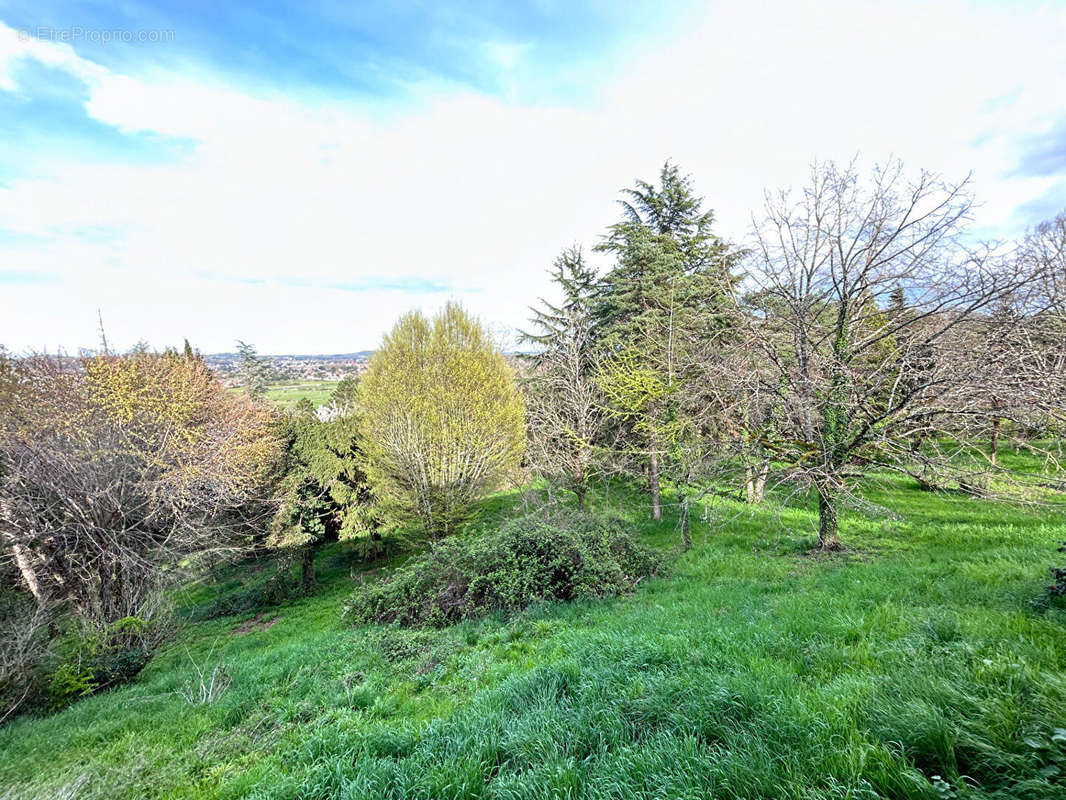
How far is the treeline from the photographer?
654 centimetres

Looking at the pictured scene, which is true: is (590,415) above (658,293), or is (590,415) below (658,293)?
below

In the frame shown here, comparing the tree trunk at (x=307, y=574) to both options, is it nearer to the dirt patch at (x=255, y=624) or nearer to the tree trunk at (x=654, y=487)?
the dirt patch at (x=255, y=624)

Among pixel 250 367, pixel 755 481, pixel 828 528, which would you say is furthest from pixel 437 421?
pixel 250 367

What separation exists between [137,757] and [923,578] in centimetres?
950

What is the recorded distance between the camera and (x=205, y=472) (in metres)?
14.0

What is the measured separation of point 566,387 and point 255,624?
1285cm

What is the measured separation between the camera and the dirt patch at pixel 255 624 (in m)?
12.2

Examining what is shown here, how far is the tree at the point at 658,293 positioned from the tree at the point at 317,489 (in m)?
10.4

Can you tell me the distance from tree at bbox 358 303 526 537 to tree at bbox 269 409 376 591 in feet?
7.39

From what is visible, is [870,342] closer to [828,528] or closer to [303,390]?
[828,528]

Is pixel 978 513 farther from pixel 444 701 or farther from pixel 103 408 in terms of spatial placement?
pixel 103 408

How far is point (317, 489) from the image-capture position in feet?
51.4

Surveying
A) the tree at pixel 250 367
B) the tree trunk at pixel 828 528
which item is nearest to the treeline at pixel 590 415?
the tree trunk at pixel 828 528

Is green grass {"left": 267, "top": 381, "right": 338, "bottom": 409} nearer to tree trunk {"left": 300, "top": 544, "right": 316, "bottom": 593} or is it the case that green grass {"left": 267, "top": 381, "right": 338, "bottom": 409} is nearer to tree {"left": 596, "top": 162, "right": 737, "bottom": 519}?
tree trunk {"left": 300, "top": 544, "right": 316, "bottom": 593}
